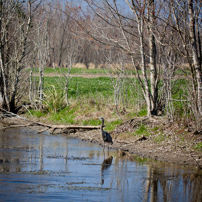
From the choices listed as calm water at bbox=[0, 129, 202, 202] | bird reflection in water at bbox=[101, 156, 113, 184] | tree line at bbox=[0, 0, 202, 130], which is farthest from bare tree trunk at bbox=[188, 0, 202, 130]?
bird reflection in water at bbox=[101, 156, 113, 184]

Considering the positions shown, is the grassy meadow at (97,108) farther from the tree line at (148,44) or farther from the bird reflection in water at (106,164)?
the bird reflection in water at (106,164)

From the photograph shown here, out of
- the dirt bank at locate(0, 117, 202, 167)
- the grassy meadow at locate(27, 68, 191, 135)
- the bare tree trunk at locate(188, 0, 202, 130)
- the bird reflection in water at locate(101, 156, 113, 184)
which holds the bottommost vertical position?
the bird reflection in water at locate(101, 156, 113, 184)

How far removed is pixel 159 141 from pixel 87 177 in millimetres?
4188

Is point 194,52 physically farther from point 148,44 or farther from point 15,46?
point 15,46

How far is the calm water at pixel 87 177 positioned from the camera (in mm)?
6359

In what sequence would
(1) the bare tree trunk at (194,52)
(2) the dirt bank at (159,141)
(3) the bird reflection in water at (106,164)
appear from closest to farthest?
(3) the bird reflection in water at (106,164), (1) the bare tree trunk at (194,52), (2) the dirt bank at (159,141)

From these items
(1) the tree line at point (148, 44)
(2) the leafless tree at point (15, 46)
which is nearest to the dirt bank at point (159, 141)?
(1) the tree line at point (148, 44)

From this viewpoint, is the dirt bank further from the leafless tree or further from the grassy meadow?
the leafless tree

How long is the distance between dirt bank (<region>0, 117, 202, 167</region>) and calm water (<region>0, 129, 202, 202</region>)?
0.69 meters

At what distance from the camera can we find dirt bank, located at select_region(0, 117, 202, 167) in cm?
980

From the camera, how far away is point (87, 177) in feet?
25.4

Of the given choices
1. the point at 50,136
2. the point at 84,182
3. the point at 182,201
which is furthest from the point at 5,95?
the point at 182,201

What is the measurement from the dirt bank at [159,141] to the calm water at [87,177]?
69cm

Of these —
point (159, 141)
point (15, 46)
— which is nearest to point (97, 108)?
point (15, 46)
